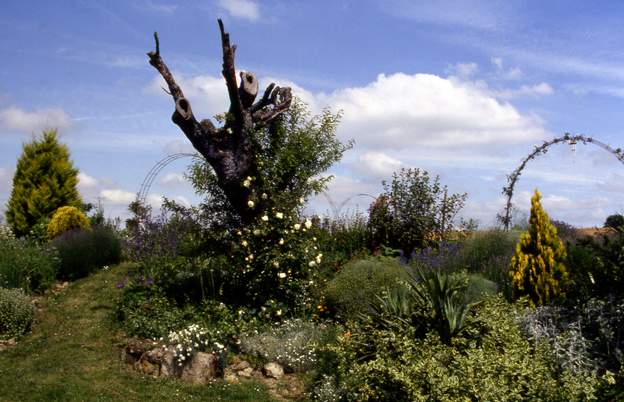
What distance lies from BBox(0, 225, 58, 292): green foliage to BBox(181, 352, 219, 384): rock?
190 inches

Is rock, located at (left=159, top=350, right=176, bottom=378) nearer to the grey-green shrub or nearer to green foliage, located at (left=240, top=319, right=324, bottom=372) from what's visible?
green foliage, located at (left=240, top=319, right=324, bottom=372)

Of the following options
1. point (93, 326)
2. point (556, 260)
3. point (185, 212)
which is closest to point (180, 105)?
point (185, 212)

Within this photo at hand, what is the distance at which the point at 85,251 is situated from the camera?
12.7 metres

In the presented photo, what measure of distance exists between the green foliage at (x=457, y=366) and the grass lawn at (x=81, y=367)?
1245mm

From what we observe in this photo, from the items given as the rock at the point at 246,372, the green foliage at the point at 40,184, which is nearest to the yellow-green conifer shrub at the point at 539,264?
the rock at the point at 246,372

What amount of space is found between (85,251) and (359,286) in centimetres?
609

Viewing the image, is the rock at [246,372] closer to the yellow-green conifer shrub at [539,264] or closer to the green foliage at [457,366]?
the green foliage at [457,366]

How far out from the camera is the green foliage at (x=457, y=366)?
5871 mm

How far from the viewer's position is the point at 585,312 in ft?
24.2

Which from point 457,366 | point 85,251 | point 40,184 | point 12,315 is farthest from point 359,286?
point 40,184

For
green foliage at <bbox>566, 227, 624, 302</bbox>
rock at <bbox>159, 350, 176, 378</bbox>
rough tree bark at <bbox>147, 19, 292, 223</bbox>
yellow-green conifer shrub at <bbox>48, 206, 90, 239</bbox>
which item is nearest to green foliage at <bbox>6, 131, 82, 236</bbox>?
yellow-green conifer shrub at <bbox>48, 206, 90, 239</bbox>

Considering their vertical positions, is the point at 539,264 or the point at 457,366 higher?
the point at 539,264

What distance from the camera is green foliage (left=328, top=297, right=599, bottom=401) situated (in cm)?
587

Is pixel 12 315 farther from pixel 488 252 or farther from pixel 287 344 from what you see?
pixel 488 252
